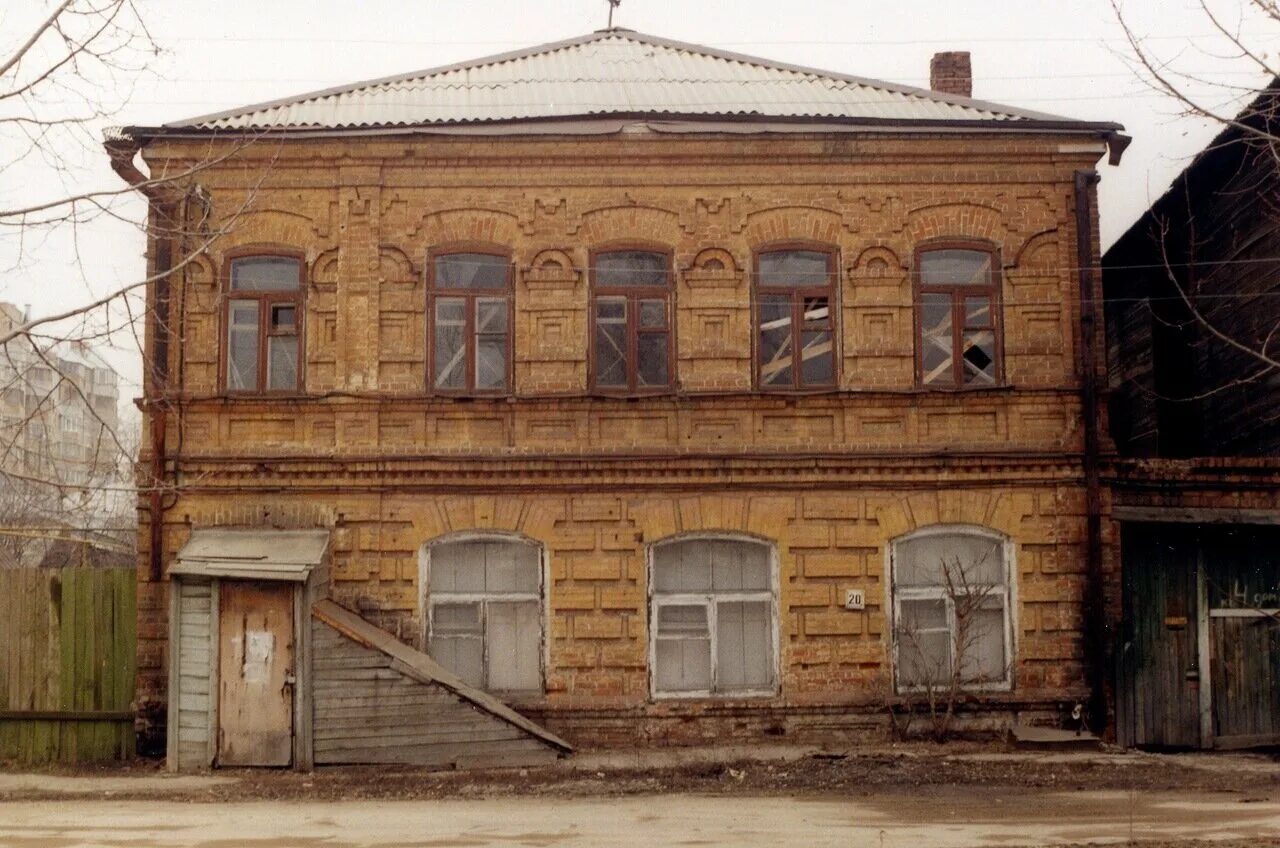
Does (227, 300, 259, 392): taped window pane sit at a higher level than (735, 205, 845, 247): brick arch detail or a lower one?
lower

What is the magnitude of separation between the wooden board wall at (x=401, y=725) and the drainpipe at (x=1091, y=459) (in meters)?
5.70

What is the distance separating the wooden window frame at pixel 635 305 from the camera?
46.4 feet

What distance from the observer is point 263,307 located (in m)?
14.2

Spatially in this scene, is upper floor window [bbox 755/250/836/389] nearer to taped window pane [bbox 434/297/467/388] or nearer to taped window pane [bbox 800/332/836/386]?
taped window pane [bbox 800/332/836/386]

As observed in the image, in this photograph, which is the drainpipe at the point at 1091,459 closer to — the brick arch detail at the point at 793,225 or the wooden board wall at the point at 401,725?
the brick arch detail at the point at 793,225

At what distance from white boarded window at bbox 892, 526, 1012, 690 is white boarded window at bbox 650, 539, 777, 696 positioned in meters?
1.38

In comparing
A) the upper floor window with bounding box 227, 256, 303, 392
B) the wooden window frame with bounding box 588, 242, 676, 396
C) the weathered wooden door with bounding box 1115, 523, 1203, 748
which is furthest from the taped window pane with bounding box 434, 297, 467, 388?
the weathered wooden door with bounding box 1115, 523, 1203, 748

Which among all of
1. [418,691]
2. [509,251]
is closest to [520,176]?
[509,251]

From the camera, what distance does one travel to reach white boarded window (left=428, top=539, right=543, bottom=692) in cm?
1383

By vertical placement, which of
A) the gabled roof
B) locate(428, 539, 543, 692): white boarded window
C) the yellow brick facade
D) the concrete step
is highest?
the gabled roof

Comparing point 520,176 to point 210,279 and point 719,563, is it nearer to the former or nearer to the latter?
point 210,279

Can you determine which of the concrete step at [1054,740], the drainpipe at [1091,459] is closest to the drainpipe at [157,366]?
the concrete step at [1054,740]

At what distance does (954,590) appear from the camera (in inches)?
543

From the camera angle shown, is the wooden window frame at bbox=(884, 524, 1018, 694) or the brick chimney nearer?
the wooden window frame at bbox=(884, 524, 1018, 694)
